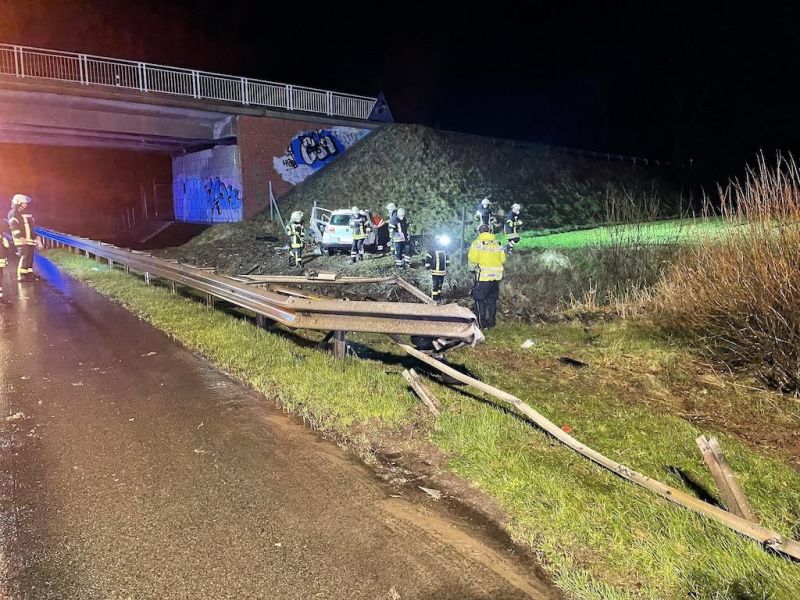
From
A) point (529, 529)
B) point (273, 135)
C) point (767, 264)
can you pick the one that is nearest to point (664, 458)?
point (529, 529)

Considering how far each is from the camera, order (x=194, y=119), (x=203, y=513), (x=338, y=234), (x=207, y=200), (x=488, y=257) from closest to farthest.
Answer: (x=203, y=513) → (x=488, y=257) → (x=338, y=234) → (x=194, y=119) → (x=207, y=200)

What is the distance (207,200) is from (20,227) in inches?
542

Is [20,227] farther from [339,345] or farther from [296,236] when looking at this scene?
[339,345]

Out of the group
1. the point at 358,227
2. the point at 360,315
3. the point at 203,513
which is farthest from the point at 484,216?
the point at 203,513

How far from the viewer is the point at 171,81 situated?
76.4 feet

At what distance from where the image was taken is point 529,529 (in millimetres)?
3328

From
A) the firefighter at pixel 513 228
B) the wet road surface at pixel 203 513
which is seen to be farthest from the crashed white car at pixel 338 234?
the wet road surface at pixel 203 513

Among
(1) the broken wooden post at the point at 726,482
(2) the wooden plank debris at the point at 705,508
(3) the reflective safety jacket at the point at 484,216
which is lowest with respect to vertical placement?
(2) the wooden plank debris at the point at 705,508

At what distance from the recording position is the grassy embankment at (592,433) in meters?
2.96

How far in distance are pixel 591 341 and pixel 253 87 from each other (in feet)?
71.2

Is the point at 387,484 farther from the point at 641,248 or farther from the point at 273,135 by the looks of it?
the point at 273,135

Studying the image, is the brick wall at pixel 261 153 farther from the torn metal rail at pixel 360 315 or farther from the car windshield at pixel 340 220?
the torn metal rail at pixel 360 315

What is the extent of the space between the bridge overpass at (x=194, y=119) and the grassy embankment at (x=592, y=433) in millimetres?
16754

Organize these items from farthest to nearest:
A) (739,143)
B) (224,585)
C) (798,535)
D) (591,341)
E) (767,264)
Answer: (739,143) < (591,341) < (767,264) < (798,535) < (224,585)
